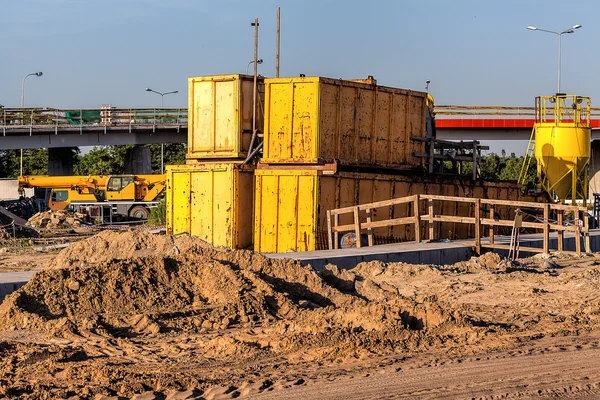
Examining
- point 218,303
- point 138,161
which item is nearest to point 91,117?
point 138,161

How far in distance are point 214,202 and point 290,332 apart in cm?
1160

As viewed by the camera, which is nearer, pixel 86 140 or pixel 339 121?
pixel 339 121

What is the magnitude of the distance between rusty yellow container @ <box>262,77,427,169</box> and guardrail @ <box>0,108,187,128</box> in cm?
3749

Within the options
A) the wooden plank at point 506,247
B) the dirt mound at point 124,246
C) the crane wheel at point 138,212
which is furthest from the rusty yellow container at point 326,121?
the crane wheel at point 138,212

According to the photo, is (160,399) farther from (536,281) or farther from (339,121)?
(339,121)

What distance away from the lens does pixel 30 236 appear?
3183 cm

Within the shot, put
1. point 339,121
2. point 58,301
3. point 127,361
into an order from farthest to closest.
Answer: point 339,121
point 58,301
point 127,361

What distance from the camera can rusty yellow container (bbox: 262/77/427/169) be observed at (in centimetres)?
2084

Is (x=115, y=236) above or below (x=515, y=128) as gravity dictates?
below

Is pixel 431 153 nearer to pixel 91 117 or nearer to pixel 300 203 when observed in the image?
pixel 300 203

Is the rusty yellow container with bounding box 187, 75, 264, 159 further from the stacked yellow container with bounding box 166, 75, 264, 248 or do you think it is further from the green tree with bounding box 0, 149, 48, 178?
the green tree with bounding box 0, 149, 48, 178

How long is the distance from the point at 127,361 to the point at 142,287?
10.5ft

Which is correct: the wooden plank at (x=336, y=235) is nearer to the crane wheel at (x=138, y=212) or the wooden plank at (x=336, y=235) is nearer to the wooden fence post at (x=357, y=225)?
the wooden fence post at (x=357, y=225)

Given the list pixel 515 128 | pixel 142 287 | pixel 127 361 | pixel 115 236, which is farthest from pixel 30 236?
pixel 515 128
